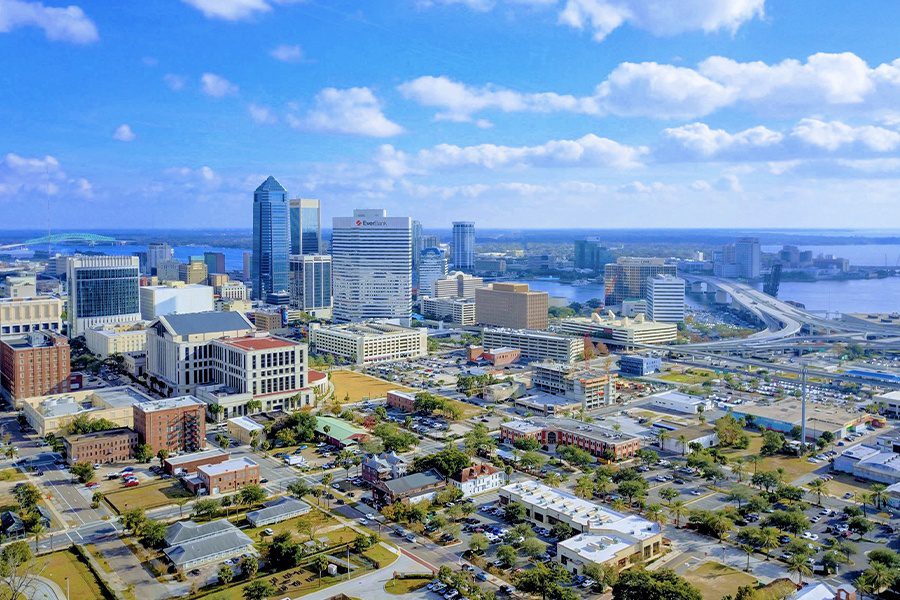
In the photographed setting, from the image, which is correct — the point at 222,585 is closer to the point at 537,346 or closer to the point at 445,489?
the point at 445,489

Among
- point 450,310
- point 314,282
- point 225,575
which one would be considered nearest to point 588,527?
point 225,575

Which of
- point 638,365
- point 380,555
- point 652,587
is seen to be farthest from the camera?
point 638,365

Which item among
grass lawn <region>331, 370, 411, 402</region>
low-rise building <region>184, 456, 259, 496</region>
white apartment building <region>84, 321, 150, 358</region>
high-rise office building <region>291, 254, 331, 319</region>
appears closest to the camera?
low-rise building <region>184, 456, 259, 496</region>

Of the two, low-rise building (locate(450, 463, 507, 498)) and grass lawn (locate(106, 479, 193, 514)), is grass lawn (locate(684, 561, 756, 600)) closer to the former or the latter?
low-rise building (locate(450, 463, 507, 498))

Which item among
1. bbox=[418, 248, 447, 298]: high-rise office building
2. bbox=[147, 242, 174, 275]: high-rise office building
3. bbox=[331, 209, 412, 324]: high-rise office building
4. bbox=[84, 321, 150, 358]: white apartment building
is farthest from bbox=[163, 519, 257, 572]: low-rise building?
bbox=[147, 242, 174, 275]: high-rise office building

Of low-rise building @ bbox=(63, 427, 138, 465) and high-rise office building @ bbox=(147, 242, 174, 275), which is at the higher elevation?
high-rise office building @ bbox=(147, 242, 174, 275)

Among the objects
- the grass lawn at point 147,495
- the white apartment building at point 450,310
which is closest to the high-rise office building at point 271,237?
the white apartment building at point 450,310

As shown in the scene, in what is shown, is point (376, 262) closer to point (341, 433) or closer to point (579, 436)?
point (341, 433)
